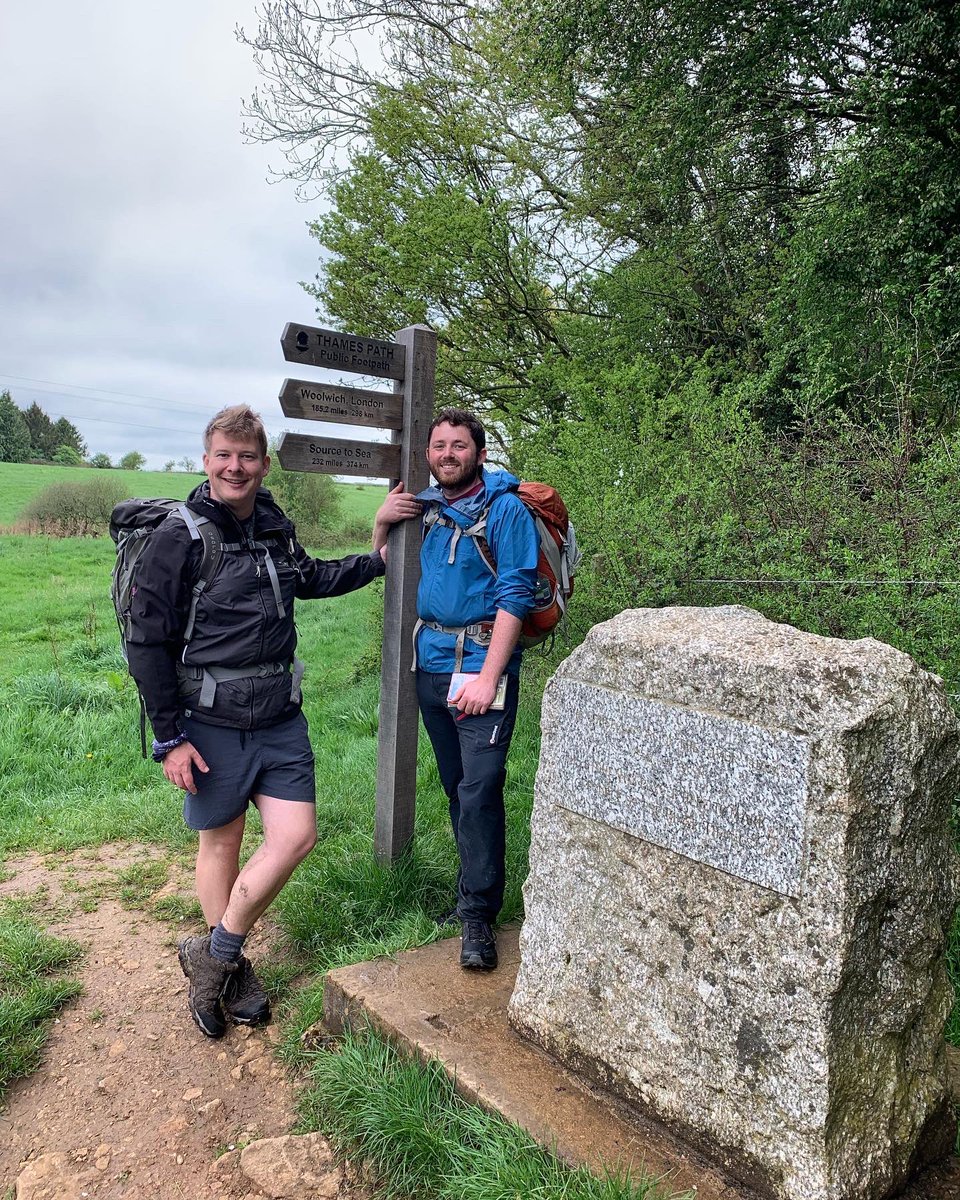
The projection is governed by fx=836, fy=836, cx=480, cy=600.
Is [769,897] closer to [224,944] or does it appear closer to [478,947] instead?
[478,947]

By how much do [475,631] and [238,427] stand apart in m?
1.16

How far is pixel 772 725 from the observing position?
2.09m

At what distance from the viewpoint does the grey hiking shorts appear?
121 inches

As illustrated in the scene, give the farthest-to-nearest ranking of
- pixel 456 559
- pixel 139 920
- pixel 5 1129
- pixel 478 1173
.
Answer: pixel 139 920, pixel 456 559, pixel 5 1129, pixel 478 1173

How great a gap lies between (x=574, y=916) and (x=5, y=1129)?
2.04 m

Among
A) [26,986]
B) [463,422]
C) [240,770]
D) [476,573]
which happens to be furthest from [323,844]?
[463,422]

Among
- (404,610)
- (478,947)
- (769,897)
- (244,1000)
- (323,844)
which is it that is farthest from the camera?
(323,844)

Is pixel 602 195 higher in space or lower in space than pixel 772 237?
higher

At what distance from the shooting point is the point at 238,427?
308 centimetres

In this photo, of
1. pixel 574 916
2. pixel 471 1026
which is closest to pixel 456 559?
pixel 574 916

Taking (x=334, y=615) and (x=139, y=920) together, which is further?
(x=334, y=615)

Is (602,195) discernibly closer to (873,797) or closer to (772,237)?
(772,237)

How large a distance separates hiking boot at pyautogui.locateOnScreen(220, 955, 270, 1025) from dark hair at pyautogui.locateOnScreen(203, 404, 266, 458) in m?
2.01

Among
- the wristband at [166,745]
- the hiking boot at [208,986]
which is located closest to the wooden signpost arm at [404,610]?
the hiking boot at [208,986]
